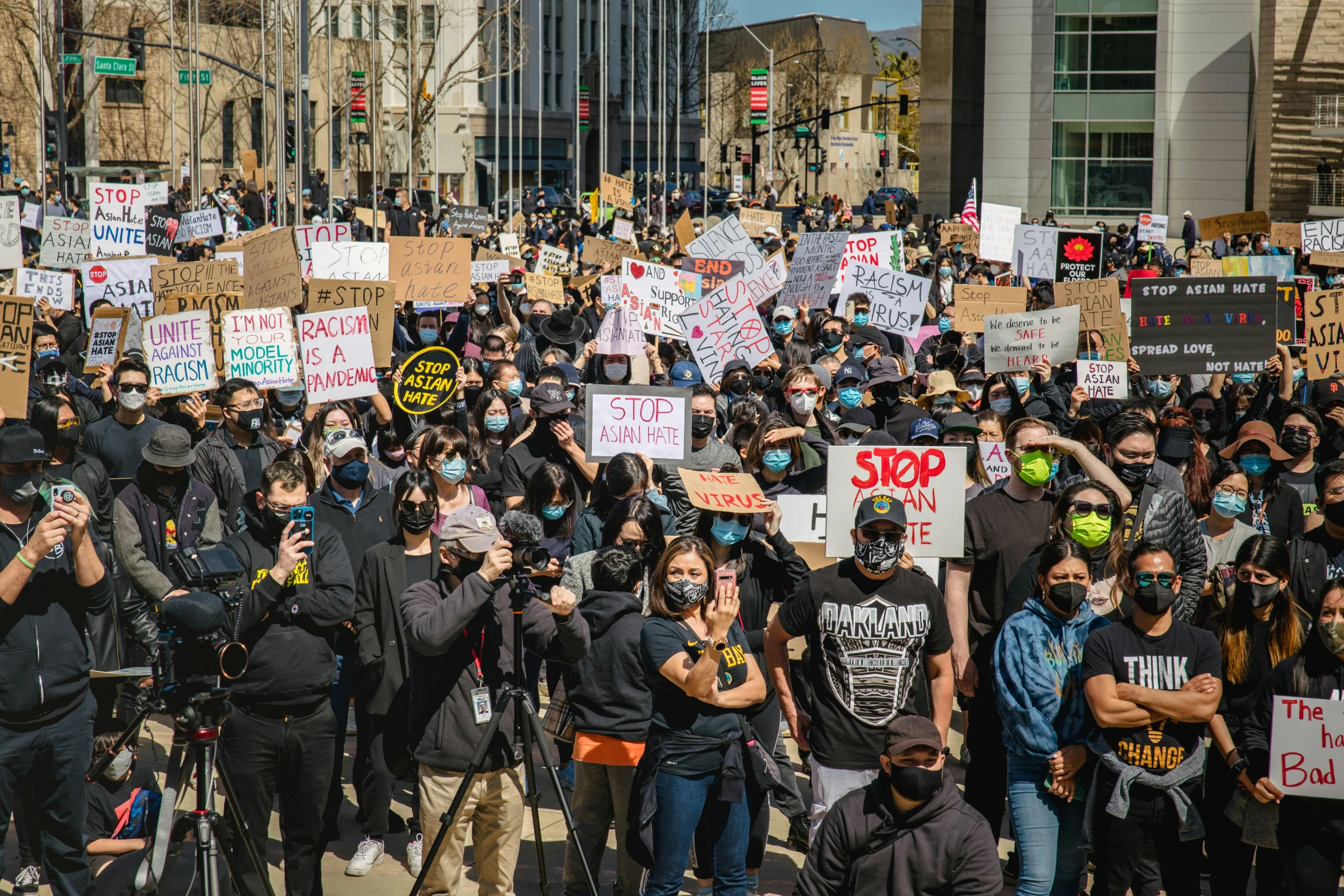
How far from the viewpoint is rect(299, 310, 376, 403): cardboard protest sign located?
33.0 ft

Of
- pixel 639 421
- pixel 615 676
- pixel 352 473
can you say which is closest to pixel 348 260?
pixel 639 421

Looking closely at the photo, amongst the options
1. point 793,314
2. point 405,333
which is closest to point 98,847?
point 405,333

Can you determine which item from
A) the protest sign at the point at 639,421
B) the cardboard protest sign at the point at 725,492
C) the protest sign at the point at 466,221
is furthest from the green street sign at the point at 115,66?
the cardboard protest sign at the point at 725,492

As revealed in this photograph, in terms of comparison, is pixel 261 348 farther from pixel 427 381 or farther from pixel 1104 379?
pixel 1104 379

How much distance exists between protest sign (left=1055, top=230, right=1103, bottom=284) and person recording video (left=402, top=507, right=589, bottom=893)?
48.1 ft

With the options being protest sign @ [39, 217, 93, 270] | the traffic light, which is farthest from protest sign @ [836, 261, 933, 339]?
the traffic light

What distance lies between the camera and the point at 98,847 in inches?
234

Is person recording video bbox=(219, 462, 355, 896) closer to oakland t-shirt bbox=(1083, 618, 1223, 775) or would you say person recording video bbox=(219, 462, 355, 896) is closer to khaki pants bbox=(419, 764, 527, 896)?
khaki pants bbox=(419, 764, 527, 896)

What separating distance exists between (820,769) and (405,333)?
923 centimetres

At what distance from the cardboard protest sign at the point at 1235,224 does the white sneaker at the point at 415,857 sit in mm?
20121

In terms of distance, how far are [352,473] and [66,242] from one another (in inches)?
487

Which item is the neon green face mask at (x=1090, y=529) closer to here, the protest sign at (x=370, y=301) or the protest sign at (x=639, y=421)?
the protest sign at (x=639, y=421)

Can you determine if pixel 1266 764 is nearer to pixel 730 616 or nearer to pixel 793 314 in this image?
pixel 730 616

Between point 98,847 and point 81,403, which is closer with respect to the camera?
point 98,847
